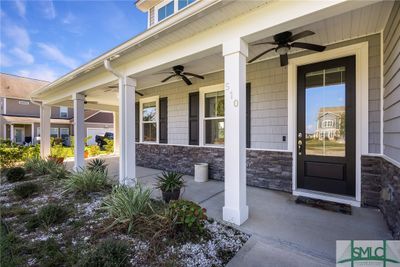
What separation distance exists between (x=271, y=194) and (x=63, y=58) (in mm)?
11198

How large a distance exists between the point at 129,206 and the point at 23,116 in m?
22.3

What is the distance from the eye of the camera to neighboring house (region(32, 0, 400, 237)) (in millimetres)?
2455

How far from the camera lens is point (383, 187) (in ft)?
9.46

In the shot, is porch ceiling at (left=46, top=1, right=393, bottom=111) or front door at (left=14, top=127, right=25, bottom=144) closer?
porch ceiling at (left=46, top=1, right=393, bottom=111)

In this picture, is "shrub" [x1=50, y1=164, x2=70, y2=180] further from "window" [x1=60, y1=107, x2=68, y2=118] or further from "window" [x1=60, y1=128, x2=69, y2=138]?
"window" [x1=60, y1=107, x2=68, y2=118]

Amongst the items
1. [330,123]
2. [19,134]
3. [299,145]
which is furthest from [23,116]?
[330,123]

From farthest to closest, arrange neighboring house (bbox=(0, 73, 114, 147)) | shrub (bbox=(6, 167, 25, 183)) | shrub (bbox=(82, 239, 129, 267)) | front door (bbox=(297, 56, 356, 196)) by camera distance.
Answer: neighboring house (bbox=(0, 73, 114, 147)) → shrub (bbox=(6, 167, 25, 183)) → front door (bbox=(297, 56, 356, 196)) → shrub (bbox=(82, 239, 129, 267))

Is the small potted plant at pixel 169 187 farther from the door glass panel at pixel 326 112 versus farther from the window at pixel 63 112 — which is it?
the window at pixel 63 112

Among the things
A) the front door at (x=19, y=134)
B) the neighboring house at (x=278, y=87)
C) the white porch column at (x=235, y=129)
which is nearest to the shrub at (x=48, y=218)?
A: the neighboring house at (x=278, y=87)

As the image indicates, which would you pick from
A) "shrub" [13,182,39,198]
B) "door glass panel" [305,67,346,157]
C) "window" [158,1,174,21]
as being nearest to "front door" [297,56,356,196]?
"door glass panel" [305,67,346,157]

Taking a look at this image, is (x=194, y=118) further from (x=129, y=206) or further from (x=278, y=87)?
(x=129, y=206)

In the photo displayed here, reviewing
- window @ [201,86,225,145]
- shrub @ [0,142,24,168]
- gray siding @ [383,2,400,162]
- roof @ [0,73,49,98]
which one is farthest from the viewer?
roof @ [0,73,49,98]

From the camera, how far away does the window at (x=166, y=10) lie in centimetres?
664

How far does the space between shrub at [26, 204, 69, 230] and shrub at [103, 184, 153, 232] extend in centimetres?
75
